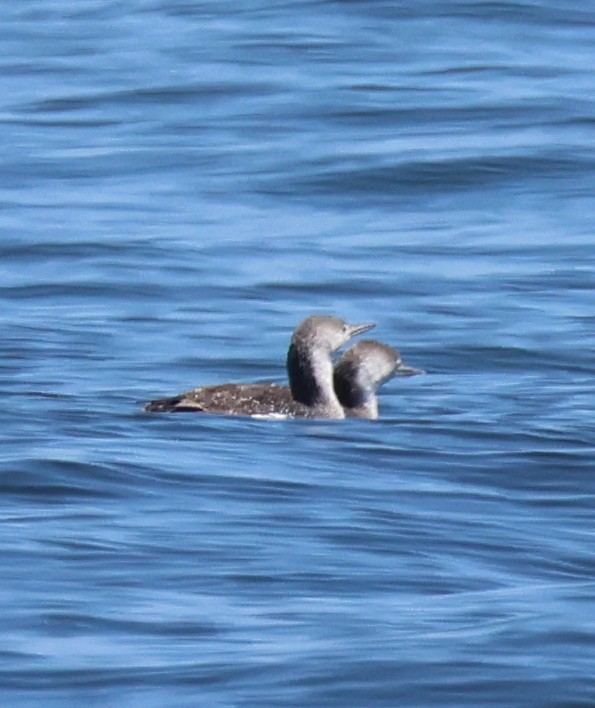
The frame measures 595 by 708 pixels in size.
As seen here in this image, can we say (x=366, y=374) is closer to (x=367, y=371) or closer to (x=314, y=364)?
(x=367, y=371)

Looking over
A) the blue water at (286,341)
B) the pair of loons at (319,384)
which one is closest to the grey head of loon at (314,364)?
the pair of loons at (319,384)

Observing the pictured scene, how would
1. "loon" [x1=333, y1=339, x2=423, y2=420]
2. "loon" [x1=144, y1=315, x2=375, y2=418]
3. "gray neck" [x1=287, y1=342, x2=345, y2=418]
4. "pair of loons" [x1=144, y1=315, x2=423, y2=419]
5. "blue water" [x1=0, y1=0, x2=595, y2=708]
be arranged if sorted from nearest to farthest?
1. "blue water" [x1=0, y1=0, x2=595, y2=708]
2. "loon" [x1=144, y1=315, x2=375, y2=418]
3. "pair of loons" [x1=144, y1=315, x2=423, y2=419]
4. "gray neck" [x1=287, y1=342, x2=345, y2=418]
5. "loon" [x1=333, y1=339, x2=423, y2=420]

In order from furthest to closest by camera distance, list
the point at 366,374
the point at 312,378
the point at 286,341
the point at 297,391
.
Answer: the point at 286,341
the point at 366,374
the point at 312,378
the point at 297,391

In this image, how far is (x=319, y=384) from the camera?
12617mm

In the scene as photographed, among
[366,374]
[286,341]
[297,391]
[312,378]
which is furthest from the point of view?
[286,341]

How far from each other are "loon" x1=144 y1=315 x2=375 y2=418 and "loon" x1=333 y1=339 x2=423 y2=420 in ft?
0.28

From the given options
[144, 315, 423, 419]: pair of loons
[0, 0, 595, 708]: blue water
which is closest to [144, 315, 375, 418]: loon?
[144, 315, 423, 419]: pair of loons

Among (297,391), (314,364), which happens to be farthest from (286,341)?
(297,391)

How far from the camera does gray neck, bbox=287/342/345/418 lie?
12.5 metres

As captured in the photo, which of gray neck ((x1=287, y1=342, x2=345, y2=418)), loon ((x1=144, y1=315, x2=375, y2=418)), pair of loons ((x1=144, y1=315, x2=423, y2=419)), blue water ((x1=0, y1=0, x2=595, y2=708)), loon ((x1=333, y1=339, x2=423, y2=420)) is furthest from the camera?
loon ((x1=333, y1=339, x2=423, y2=420))

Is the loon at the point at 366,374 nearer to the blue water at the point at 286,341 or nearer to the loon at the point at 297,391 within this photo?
the loon at the point at 297,391

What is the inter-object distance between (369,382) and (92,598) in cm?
482

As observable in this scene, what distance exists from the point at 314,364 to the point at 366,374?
32 cm

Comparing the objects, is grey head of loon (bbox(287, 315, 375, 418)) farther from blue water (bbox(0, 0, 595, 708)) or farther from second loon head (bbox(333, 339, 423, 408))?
blue water (bbox(0, 0, 595, 708))
